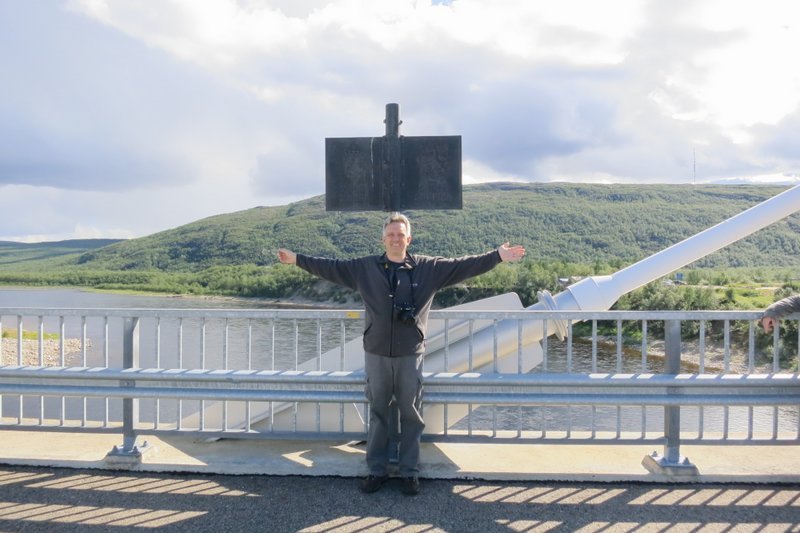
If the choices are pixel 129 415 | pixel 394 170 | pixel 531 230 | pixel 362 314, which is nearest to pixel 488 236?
pixel 531 230

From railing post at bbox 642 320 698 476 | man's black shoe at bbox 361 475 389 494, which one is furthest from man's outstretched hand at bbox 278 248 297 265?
railing post at bbox 642 320 698 476

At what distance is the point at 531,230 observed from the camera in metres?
117

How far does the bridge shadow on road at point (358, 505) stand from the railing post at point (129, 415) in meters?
0.14

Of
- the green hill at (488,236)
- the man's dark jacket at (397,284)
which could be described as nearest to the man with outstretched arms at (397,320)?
the man's dark jacket at (397,284)

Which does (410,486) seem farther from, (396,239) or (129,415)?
(129,415)

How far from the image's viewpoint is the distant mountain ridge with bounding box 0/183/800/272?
104 m

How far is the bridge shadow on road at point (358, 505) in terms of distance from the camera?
146 inches

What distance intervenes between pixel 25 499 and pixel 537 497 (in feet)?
10.5

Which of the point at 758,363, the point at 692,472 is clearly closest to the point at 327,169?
the point at 692,472

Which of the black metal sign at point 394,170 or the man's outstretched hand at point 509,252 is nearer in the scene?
the man's outstretched hand at point 509,252

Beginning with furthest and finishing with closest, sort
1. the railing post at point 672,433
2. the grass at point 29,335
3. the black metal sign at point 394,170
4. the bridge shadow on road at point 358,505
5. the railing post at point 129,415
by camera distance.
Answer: the grass at point 29,335
the black metal sign at point 394,170
the railing post at point 129,415
the railing post at point 672,433
the bridge shadow on road at point 358,505

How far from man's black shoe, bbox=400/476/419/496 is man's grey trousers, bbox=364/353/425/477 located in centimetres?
4

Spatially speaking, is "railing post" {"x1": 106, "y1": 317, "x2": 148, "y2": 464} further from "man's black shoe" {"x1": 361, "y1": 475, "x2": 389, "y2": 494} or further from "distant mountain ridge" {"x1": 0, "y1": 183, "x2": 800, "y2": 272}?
"distant mountain ridge" {"x1": 0, "y1": 183, "x2": 800, "y2": 272}

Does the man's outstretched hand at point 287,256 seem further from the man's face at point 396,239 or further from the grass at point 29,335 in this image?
the grass at point 29,335
